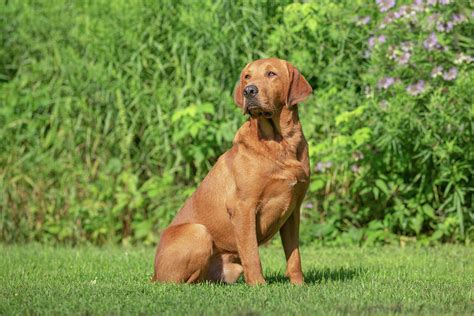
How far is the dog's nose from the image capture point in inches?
202

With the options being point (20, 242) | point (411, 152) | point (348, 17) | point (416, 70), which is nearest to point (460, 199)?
→ point (411, 152)

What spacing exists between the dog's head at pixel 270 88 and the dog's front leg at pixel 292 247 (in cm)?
70

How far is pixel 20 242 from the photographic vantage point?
9.13m

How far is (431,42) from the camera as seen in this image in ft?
25.2

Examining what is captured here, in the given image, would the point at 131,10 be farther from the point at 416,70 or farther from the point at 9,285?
the point at 9,285

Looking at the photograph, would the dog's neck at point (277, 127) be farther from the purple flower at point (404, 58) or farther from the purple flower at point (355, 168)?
the purple flower at point (355, 168)

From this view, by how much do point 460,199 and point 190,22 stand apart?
3.29 m

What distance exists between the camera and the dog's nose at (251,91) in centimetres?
512

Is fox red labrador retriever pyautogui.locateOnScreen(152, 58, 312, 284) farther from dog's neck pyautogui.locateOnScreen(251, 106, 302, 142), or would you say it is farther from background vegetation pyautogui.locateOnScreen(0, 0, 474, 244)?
background vegetation pyautogui.locateOnScreen(0, 0, 474, 244)

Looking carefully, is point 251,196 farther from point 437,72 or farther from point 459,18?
→ point 459,18

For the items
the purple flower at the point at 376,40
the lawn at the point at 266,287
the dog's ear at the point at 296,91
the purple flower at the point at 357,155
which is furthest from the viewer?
the purple flower at the point at 357,155

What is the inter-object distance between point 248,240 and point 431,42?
136 inches

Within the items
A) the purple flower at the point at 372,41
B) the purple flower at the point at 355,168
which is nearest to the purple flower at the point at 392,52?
the purple flower at the point at 372,41

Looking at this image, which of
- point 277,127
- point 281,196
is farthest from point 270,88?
point 281,196
